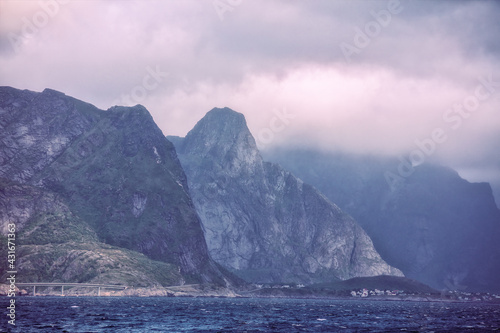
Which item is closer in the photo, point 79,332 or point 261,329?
point 79,332

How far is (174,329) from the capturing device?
14638cm

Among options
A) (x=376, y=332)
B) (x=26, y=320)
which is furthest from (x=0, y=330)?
(x=376, y=332)

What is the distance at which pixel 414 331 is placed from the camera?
147250 millimetres

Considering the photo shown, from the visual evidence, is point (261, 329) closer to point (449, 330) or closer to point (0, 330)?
point (449, 330)

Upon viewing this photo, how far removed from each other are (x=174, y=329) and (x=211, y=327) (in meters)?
11.4

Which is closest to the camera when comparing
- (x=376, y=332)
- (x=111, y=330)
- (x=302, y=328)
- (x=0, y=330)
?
(x=0, y=330)

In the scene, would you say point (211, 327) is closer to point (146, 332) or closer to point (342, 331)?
point (146, 332)

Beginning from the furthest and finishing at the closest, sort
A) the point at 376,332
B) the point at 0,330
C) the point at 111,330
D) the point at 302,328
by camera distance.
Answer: the point at 302,328 < the point at 376,332 < the point at 111,330 < the point at 0,330

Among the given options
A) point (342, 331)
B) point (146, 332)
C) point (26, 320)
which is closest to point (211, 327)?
point (146, 332)

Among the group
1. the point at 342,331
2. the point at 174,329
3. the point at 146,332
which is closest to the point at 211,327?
the point at 174,329

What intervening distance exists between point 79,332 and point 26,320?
33931 mm

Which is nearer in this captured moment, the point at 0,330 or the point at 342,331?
the point at 0,330

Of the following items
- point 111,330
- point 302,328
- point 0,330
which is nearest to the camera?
point 0,330

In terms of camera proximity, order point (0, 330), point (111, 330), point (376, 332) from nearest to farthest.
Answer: point (0, 330) → point (111, 330) → point (376, 332)
